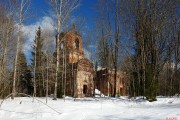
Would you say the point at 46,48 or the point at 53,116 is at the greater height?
the point at 46,48

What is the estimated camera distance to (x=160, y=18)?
59.1 feet

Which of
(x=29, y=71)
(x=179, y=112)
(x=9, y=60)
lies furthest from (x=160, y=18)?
(x=29, y=71)

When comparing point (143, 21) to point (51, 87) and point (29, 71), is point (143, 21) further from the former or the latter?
point (29, 71)

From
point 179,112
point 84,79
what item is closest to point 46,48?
point 84,79

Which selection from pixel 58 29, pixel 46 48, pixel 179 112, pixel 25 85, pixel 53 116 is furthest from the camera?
pixel 25 85

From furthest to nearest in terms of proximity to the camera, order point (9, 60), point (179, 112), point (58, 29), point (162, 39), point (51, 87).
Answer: point (51, 87)
point (9, 60)
point (58, 29)
point (162, 39)
point (179, 112)

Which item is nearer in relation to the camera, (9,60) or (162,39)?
(162,39)

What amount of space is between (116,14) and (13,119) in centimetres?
2088

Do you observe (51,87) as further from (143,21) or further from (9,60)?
(143,21)

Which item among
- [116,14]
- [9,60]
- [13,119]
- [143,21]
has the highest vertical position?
[116,14]

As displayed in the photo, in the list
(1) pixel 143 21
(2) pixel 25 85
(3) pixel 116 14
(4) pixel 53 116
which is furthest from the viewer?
(2) pixel 25 85

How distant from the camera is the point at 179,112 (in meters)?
6.98

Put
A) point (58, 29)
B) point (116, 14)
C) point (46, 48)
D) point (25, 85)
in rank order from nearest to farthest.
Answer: point (58, 29) < point (116, 14) < point (46, 48) < point (25, 85)

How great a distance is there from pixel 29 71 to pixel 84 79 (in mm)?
10241
